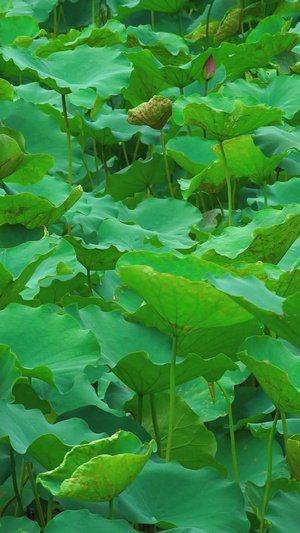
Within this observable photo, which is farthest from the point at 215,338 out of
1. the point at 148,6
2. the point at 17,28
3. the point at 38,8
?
the point at 38,8

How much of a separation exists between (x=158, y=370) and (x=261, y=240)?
280 mm

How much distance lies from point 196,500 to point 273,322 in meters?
0.23

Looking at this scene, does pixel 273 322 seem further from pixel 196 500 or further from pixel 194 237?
pixel 194 237

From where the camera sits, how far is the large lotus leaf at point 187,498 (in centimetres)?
92

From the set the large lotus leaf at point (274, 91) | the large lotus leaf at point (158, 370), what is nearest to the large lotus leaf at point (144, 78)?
the large lotus leaf at point (274, 91)

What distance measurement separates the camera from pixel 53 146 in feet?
6.30

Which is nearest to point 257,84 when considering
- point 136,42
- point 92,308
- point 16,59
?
point 136,42

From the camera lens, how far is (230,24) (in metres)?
2.56

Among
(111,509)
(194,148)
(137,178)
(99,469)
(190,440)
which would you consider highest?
(99,469)

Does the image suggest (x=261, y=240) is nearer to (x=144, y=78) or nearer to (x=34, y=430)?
(x=34, y=430)

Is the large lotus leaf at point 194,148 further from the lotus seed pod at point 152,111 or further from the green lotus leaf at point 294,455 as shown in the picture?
the green lotus leaf at point 294,455

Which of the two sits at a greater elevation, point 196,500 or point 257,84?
point 196,500

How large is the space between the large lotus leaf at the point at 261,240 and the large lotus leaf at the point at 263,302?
1.01ft

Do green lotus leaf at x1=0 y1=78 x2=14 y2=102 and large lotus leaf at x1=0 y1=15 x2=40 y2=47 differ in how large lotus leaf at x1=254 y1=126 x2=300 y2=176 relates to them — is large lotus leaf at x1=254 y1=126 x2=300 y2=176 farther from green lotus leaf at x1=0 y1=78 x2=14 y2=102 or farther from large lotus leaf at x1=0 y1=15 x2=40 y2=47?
large lotus leaf at x1=0 y1=15 x2=40 y2=47
